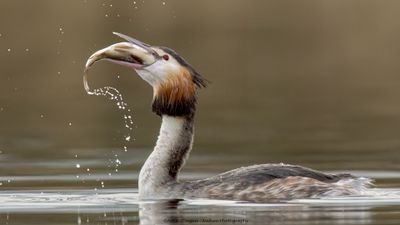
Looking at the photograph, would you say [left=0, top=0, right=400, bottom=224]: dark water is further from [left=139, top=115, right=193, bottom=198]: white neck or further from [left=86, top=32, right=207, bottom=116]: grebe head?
[left=86, top=32, right=207, bottom=116]: grebe head

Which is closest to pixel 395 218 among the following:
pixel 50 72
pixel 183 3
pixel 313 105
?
pixel 313 105

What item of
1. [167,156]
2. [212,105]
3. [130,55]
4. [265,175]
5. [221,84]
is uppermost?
[221,84]

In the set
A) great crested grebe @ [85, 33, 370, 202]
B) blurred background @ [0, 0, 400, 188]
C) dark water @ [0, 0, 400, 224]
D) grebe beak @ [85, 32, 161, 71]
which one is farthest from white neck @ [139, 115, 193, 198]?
blurred background @ [0, 0, 400, 188]

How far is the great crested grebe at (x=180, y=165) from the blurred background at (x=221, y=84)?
1.28 m

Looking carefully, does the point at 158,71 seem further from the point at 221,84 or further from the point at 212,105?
the point at 221,84

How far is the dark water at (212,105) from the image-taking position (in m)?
14.8

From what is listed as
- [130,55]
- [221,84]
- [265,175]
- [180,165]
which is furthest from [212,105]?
[265,175]

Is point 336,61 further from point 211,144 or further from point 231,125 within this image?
point 211,144

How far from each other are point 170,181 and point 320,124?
7895 millimetres

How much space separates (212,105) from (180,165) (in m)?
11.1

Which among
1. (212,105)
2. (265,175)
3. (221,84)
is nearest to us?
(265,175)

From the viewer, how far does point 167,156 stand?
1574cm

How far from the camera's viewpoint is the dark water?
1478cm

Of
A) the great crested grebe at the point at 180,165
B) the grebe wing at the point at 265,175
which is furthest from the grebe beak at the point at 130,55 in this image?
the grebe wing at the point at 265,175
